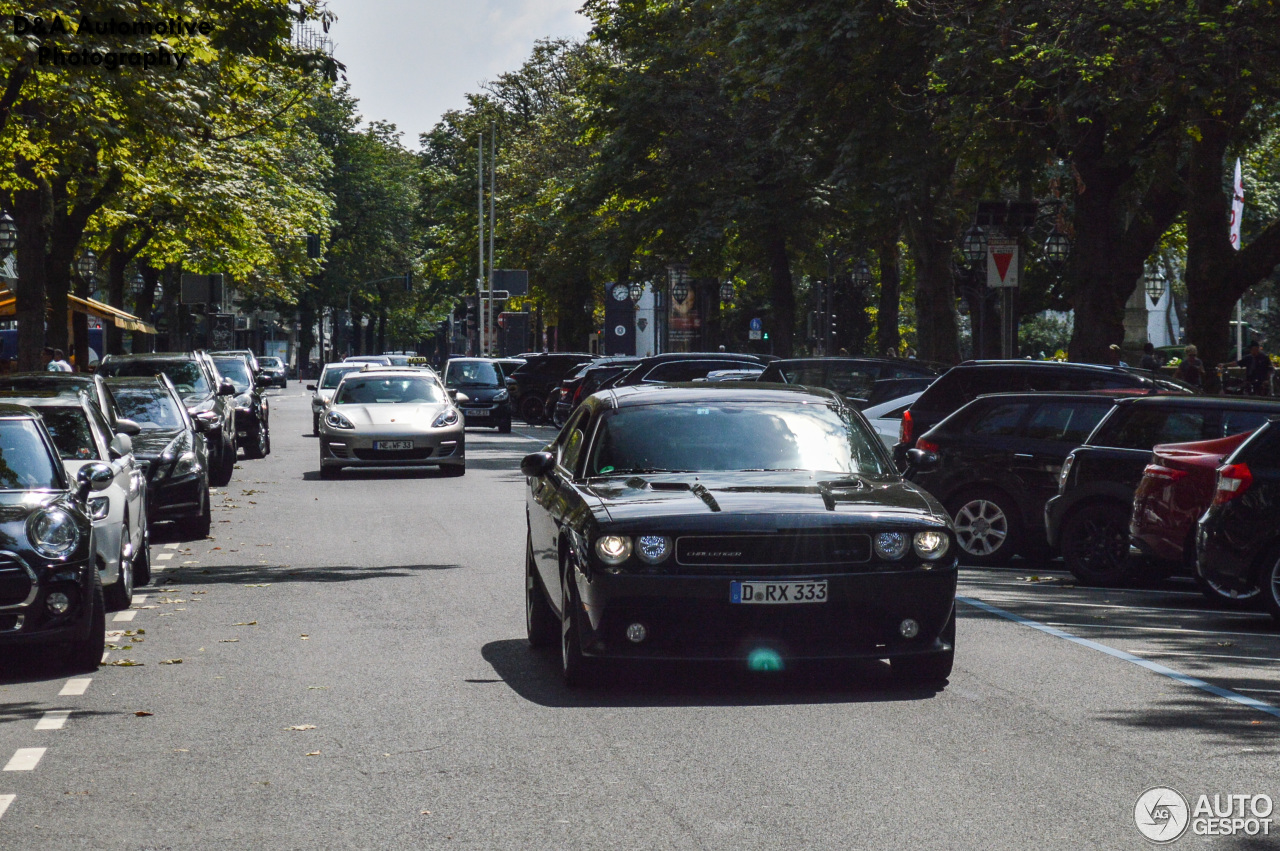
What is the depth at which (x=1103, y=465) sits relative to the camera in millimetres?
14359

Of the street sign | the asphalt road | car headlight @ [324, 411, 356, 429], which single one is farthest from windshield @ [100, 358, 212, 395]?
the asphalt road

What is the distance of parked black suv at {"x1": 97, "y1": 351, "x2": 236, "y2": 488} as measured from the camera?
82.0 feet

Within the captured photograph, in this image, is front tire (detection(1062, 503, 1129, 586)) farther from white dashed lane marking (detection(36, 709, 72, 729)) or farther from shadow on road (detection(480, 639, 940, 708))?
white dashed lane marking (detection(36, 709, 72, 729))

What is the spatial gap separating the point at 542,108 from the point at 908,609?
7338 cm

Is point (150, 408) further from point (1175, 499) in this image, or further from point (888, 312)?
point (888, 312)

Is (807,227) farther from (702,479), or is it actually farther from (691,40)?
(702,479)

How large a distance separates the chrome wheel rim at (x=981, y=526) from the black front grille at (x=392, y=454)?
1205 cm

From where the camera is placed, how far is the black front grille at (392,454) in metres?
26.2

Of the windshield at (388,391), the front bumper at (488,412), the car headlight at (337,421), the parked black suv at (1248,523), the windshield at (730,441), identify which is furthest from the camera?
the front bumper at (488,412)

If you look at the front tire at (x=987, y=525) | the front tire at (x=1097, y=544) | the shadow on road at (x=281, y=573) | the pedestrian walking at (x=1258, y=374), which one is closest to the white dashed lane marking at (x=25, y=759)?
the shadow on road at (x=281, y=573)

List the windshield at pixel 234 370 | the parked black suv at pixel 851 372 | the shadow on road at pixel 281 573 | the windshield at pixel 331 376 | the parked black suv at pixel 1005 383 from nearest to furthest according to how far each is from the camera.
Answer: the shadow on road at pixel 281 573, the parked black suv at pixel 1005 383, the parked black suv at pixel 851 372, the windshield at pixel 234 370, the windshield at pixel 331 376

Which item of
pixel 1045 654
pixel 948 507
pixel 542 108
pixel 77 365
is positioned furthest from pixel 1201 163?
pixel 542 108

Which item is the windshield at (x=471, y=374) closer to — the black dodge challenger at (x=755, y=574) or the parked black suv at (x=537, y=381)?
the parked black suv at (x=537, y=381)

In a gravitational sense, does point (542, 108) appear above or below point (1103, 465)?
above
